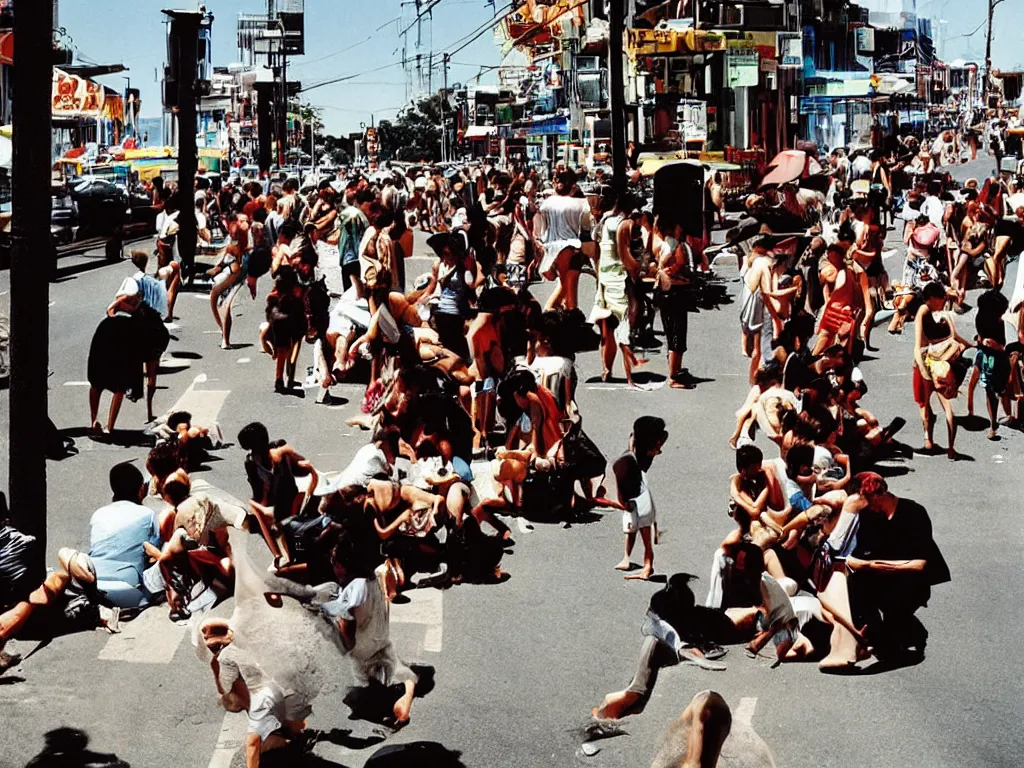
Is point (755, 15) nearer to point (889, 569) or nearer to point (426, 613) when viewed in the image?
point (426, 613)

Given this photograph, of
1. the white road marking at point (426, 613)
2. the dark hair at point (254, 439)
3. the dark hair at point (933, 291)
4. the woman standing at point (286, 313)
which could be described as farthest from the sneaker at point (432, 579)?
the dark hair at point (933, 291)

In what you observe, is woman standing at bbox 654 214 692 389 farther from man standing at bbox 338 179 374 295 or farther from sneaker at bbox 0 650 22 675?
sneaker at bbox 0 650 22 675

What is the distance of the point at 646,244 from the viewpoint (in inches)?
739

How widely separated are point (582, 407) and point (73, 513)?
211 inches

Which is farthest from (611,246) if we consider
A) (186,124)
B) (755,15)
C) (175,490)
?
(755,15)

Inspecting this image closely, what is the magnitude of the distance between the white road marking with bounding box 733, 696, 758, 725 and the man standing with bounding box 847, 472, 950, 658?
3.13 ft

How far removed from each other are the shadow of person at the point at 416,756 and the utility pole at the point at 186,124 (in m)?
15.4

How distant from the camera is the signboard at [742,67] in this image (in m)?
47.7

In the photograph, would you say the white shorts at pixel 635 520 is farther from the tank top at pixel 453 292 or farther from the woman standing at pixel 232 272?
the woman standing at pixel 232 272

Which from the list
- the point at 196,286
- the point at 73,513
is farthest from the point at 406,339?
the point at 196,286

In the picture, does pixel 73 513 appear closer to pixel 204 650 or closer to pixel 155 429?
pixel 155 429

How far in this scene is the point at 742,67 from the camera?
4769 cm

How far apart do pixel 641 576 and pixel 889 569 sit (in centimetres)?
199

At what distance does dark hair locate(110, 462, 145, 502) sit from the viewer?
10.1 metres
